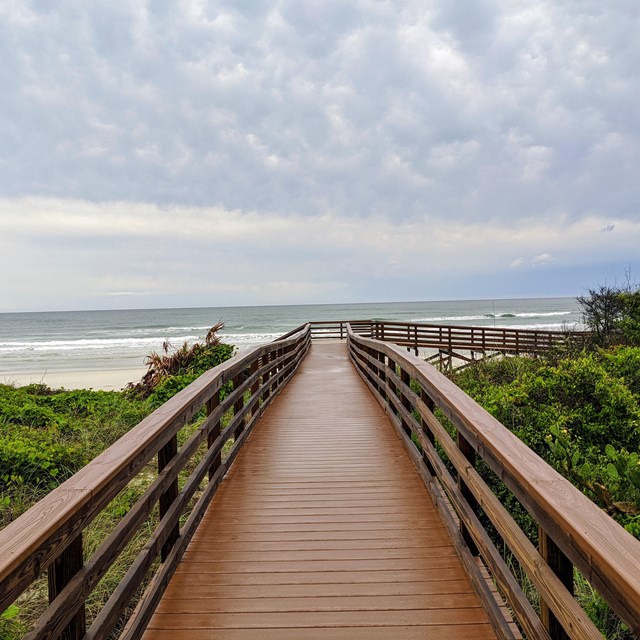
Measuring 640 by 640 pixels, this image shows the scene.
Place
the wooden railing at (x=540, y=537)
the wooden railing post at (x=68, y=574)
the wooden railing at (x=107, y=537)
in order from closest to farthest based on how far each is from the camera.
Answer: the wooden railing at (x=540, y=537), the wooden railing at (x=107, y=537), the wooden railing post at (x=68, y=574)

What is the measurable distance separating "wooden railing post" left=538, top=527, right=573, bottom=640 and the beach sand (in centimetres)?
1821

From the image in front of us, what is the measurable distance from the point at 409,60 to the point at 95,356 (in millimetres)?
26808

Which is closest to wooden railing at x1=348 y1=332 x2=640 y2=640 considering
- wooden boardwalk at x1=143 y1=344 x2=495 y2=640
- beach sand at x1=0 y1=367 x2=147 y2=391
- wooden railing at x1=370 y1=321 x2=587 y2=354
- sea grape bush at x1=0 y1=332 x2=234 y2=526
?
wooden boardwalk at x1=143 y1=344 x2=495 y2=640

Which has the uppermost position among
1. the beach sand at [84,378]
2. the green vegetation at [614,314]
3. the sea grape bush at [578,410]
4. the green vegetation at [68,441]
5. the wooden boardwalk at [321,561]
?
the green vegetation at [614,314]

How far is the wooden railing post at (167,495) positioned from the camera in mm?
2318

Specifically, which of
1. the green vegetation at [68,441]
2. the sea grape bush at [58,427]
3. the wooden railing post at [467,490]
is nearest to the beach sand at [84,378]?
the green vegetation at [68,441]

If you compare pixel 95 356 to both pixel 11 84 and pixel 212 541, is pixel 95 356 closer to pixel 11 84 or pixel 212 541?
pixel 11 84

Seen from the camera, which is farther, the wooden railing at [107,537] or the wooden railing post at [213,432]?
the wooden railing post at [213,432]

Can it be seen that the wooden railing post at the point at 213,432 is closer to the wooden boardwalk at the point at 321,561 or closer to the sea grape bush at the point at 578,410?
the wooden boardwalk at the point at 321,561

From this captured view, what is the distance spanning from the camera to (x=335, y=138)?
22000mm

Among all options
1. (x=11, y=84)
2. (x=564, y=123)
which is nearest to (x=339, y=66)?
(x=564, y=123)

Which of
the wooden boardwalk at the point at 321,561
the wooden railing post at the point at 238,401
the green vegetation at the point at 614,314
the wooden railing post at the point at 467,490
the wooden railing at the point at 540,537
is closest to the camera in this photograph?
the wooden railing at the point at 540,537

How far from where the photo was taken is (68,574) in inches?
53.9

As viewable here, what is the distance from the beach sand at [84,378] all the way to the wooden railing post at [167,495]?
16.5 meters
